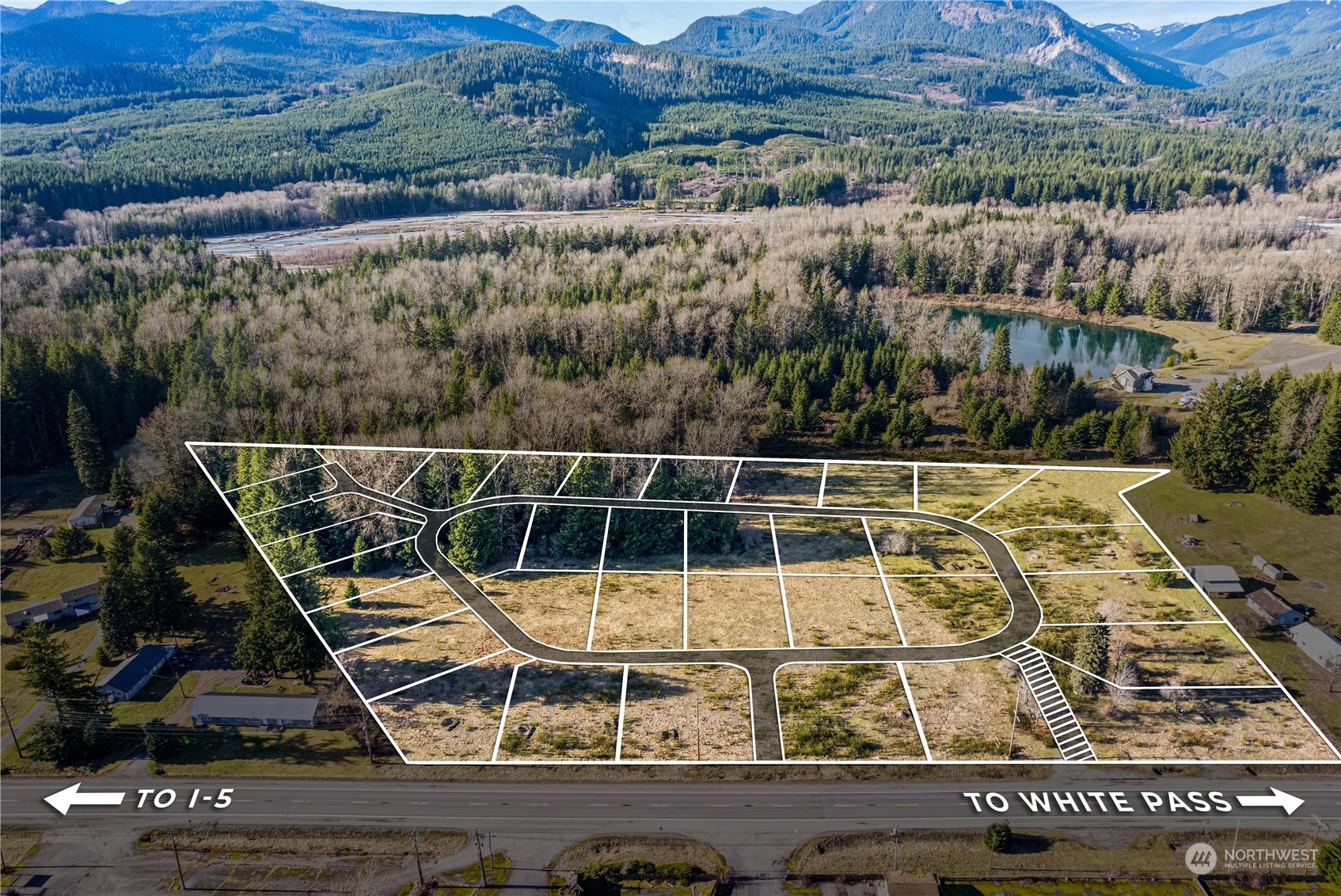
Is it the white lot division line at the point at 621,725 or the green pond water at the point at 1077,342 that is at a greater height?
the white lot division line at the point at 621,725

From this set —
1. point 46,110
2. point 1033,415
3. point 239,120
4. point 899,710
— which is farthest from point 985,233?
point 46,110

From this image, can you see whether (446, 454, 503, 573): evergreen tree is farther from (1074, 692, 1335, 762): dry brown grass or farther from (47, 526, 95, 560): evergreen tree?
(47, 526, 95, 560): evergreen tree

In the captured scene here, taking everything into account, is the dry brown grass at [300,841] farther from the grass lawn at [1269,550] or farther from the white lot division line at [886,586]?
the grass lawn at [1269,550]

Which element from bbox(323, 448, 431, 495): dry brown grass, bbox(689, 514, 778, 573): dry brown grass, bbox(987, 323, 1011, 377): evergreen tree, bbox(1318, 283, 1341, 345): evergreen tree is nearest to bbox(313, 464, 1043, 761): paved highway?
bbox(323, 448, 431, 495): dry brown grass

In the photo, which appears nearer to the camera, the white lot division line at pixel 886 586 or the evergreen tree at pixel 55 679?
the white lot division line at pixel 886 586

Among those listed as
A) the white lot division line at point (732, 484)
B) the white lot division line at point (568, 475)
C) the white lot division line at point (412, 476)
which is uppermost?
the white lot division line at point (412, 476)

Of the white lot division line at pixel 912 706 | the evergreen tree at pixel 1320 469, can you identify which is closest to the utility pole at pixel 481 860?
the white lot division line at pixel 912 706

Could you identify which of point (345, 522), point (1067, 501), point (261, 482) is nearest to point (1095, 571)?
point (1067, 501)
